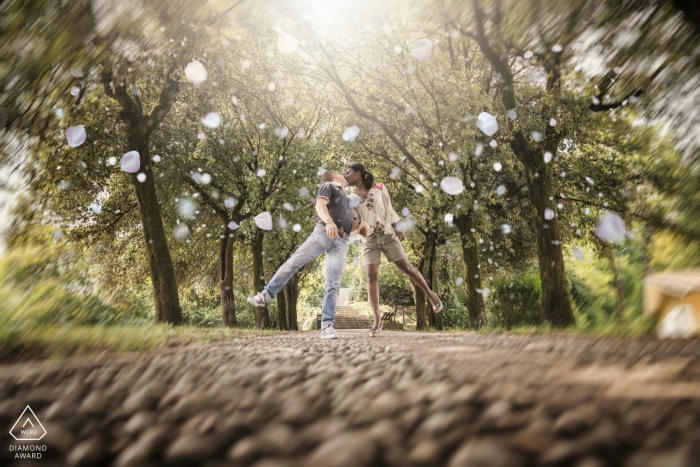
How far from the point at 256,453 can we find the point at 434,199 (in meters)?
13.0

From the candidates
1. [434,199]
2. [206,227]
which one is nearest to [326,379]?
[434,199]

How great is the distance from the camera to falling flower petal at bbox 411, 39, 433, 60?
11.6 m

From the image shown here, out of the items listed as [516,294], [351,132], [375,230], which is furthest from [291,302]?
[375,230]

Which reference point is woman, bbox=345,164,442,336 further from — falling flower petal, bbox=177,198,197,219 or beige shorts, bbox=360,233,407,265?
falling flower petal, bbox=177,198,197,219

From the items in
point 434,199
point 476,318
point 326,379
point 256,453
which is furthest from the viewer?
point 434,199

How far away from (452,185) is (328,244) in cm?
757

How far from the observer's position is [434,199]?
543 inches

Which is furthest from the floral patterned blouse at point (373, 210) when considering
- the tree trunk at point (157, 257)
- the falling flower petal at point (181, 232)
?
the falling flower petal at point (181, 232)

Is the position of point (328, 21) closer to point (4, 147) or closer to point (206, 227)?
point (206, 227)

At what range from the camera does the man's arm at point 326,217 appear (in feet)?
18.9

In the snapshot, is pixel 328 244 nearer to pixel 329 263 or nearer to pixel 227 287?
pixel 329 263

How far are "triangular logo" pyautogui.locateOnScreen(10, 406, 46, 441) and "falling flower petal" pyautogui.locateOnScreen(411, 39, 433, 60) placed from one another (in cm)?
1184

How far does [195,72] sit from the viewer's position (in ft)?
35.9

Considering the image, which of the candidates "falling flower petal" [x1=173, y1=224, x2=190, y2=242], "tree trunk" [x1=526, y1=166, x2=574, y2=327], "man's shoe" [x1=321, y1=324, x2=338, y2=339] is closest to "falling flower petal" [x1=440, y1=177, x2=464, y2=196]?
"tree trunk" [x1=526, y1=166, x2=574, y2=327]
